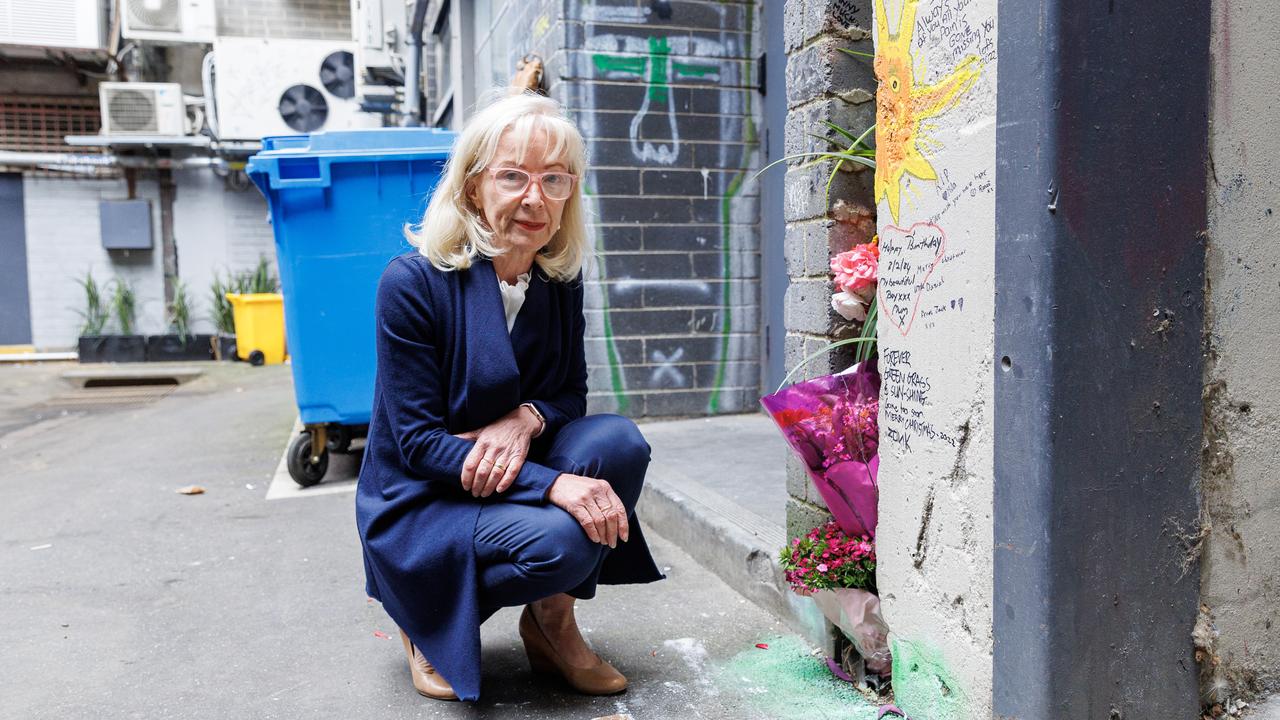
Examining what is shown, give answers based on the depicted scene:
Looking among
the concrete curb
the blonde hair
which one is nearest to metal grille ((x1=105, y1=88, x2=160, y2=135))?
the concrete curb

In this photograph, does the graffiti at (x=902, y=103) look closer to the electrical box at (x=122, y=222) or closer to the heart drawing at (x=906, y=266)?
the heart drawing at (x=906, y=266)

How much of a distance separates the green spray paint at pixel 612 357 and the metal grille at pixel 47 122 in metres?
11.6

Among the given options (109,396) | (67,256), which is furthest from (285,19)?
(109,396)

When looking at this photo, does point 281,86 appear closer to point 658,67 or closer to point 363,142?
point 658,67

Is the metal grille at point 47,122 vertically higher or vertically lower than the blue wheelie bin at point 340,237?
higher

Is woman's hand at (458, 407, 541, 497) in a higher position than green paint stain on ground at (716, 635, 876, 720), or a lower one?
higher

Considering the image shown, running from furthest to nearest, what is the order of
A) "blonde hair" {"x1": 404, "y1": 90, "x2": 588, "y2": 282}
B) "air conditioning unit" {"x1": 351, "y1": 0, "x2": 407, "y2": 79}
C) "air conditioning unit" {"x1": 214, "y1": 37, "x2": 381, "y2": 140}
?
"air conditioning unit" {"x1": 214, "y1": 37, "x2": 381, "y2": 140}, "air conditioning unit" {"x1": 351, "y1": 0, "x2": 407, "y2": 79}, "blonde hair" {"x1": 404, "y1": 90, "x2": 588, "y2": 282}

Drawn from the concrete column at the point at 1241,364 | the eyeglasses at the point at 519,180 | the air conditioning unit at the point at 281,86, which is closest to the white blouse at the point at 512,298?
the eyeglasses at the point at 519,180

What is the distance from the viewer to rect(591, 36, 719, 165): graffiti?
5074 mm

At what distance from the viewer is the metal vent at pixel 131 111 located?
13.0 m

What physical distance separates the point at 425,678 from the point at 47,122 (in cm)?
1512

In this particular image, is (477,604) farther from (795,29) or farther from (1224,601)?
(795,29)

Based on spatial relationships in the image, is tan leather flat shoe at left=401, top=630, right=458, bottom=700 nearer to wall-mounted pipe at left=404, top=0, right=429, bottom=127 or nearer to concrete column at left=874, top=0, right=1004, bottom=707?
concrete column at left=874, top=0, right=1004, bottom=707

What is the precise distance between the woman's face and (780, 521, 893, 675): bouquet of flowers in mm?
990
